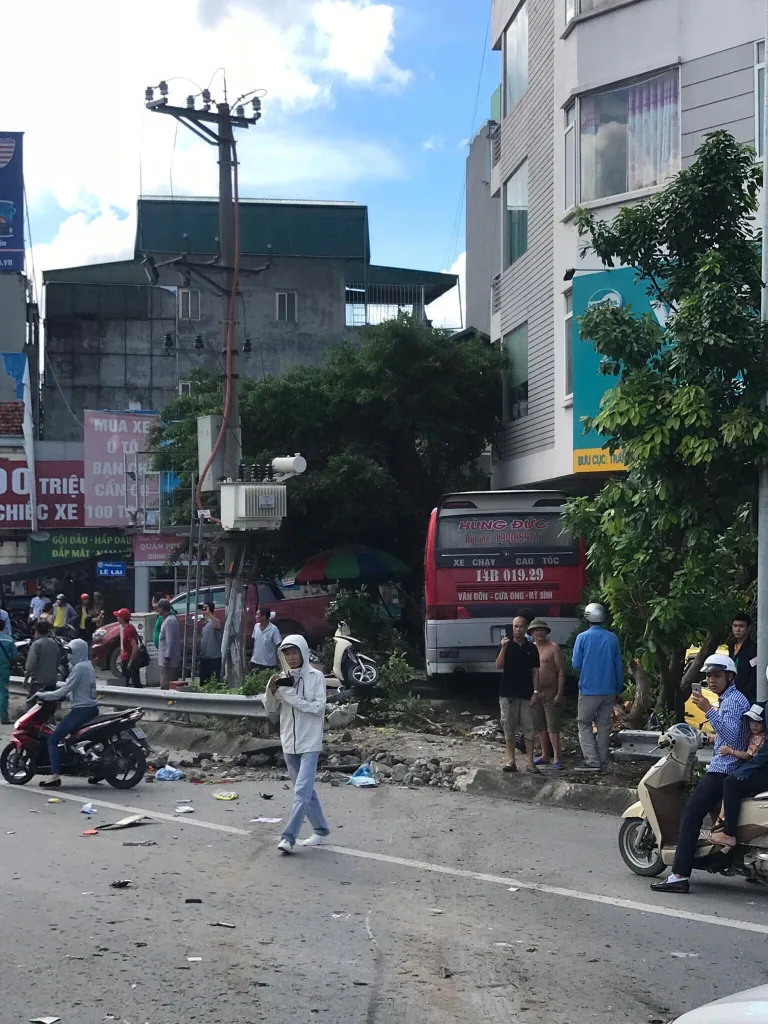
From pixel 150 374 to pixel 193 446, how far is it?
2293 cm

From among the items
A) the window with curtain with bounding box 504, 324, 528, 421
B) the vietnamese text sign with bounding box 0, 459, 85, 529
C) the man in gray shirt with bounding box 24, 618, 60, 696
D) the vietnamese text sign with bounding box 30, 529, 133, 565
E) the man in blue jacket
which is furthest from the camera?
the vietnamese text sign with bounding box 0, 459, 85, 529

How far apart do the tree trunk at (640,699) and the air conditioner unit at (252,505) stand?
17.1ft

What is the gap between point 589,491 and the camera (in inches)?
874

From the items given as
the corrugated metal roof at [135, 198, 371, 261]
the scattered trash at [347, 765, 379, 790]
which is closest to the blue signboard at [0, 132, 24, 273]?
the corrugated metal roof at [135, 198, 371, 261]

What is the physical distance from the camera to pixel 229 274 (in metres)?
17.2

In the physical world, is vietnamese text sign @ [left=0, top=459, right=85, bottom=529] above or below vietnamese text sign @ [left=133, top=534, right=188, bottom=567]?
above

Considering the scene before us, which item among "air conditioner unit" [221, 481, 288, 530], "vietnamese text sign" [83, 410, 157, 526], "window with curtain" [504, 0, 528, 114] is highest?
"window with curtain" [504, 0, 528, 114]

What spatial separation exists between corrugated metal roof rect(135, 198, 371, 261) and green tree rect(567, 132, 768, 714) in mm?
38857

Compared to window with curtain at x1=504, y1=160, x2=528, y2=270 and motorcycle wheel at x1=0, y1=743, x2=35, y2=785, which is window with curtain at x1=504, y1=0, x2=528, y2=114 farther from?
motorcycle wheel at x1=0, y1=743, x2=35, y2=785

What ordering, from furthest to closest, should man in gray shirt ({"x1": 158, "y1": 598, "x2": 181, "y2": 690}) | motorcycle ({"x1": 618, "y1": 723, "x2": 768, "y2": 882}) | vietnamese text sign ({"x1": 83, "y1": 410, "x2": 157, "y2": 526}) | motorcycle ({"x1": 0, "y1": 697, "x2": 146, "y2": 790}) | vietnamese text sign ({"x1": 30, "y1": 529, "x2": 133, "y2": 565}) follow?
1. vietnamese text sign ({"x1": 30, "y1": 529, "x2": 133, "y2": 565})
2. vietnamese text sign ({"x1": 83, "y1": 410, "x2": 157, "y2": 526})
3. man in gray shirt ({"x1": 158, "y1": 598, "x2": 181, "y2": 690})
4. motorcycle ({"x1": 0, "y1": 697, "x2": 146, "y2": 790})
5. motorcycle ({"x1": 618, "y1": 723, "x2": 768, "y2": 882})

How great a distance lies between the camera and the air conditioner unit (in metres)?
16.4

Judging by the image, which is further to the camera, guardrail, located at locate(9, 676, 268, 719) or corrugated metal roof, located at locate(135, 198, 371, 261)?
corrugated metal roof, located at locate(135, 198, 371, 261)

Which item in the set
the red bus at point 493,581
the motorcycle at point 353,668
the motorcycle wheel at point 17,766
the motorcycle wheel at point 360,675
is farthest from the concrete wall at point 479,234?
the motorcycle wheel at point 17,766

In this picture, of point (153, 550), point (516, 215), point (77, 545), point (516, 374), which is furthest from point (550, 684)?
point (77, 545)
